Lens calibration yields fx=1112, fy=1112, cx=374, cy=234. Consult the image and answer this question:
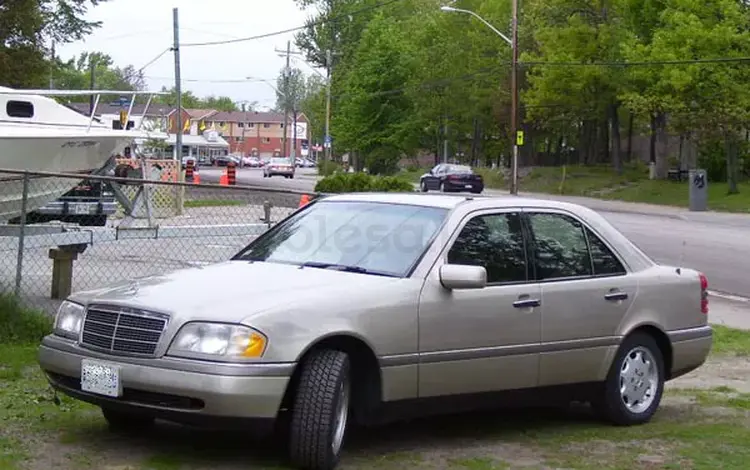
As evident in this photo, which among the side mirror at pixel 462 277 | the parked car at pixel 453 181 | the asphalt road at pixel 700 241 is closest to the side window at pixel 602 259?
the side mirror at pixel 462 277

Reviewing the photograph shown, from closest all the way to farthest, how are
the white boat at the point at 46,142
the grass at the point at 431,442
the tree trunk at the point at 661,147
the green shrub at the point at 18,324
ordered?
the grass at the point at 431,442 < the green shrub at the point at 18,324 < the white boat at the point at 46,142 < the tree trunk at the point at 661,147

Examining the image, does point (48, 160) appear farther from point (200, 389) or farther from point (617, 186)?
point (617, 186)

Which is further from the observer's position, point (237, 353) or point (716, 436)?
point (716, 436)

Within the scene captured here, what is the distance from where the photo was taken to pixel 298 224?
715 cm

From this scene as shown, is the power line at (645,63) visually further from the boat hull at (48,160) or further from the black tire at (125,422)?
the black tire at (125,422)

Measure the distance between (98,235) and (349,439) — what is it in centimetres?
518

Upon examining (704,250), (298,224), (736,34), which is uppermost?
(736,34)

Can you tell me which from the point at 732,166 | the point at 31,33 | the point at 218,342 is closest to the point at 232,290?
the point at 218,342

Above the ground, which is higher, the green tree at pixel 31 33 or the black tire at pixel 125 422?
the green tree at pixel 31 33

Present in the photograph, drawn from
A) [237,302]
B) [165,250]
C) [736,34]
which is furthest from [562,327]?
[736,34]

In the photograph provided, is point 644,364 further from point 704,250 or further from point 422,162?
point 422,162

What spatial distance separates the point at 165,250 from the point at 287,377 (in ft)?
24.3

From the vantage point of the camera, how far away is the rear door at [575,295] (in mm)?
6891

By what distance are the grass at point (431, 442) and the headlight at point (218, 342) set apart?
67cm
